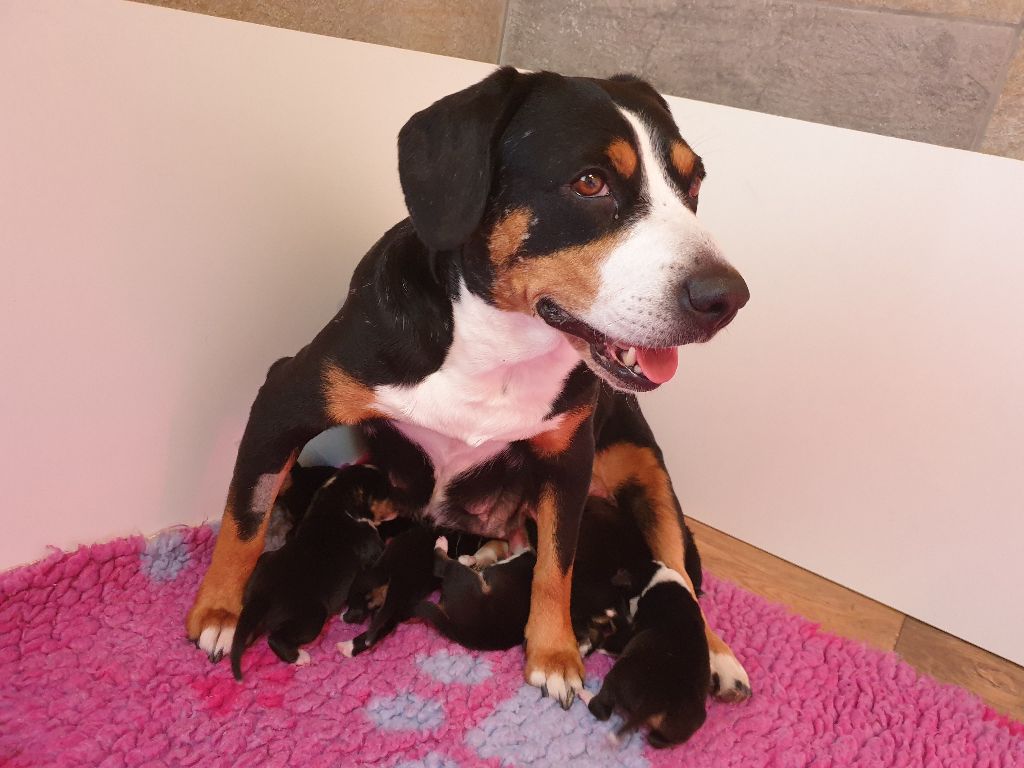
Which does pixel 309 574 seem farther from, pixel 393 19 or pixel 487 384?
pixel 393 19

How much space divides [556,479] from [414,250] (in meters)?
0.65

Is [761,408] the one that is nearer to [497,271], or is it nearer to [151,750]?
[497,271]

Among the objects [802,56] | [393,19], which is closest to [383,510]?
[393,19]

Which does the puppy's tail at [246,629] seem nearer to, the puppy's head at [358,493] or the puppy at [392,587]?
the puppy at [392,587]

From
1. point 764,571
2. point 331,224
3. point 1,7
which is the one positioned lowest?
point 764,571

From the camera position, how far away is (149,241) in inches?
69.8

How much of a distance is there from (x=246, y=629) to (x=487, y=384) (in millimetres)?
712

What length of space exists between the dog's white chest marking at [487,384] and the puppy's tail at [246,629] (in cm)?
49

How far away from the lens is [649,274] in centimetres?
140

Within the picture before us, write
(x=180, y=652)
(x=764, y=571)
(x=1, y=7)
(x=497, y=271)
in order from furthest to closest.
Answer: (x=764, y=571) < (x=180, y=652) < (x=497, y=271) < (x=1, y=7)

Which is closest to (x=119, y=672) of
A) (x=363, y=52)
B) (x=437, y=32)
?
(x=363, y=52)

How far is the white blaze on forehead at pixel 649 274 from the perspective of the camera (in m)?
1.40

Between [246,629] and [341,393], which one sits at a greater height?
[341,393]

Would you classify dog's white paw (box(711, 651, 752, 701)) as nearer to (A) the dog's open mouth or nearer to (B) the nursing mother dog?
(B) the nursing mother dog
